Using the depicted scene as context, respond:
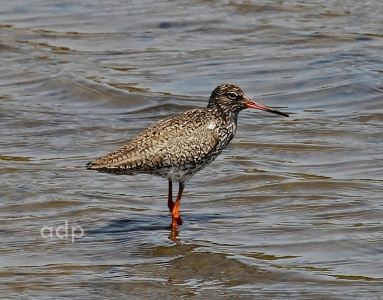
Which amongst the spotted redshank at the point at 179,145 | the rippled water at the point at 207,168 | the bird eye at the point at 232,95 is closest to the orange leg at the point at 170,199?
the spotted redshank at the point at 179,145

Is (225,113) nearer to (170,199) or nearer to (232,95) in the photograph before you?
(232,95)

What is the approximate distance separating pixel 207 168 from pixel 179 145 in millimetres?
1777

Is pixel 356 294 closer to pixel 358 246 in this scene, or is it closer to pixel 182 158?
pixel 358 246

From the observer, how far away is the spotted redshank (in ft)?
30.1

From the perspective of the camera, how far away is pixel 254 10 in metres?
17.6

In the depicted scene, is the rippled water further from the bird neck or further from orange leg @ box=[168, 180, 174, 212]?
the bird neck

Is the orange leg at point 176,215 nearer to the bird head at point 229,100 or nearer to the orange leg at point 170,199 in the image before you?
the orange leg at point 170,199

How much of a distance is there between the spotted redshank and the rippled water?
0.51m

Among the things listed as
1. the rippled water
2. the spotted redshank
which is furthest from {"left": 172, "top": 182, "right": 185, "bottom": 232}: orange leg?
the rippled water

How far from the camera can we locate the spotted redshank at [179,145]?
9164 millimetres

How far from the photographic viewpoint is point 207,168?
1102 cm

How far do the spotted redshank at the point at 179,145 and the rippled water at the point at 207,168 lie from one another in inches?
20.0

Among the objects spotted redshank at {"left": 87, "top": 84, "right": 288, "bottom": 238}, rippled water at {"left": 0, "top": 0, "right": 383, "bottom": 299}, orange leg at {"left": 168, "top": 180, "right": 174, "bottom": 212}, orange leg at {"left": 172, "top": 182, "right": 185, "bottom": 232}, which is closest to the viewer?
rippled water at {"left": 0, "top": 0, "right": 383, "bottom": 299}

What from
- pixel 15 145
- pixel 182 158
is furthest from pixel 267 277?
pixel 15 145
